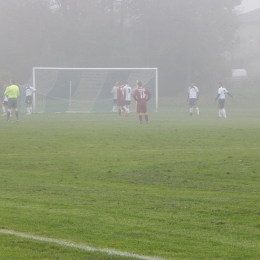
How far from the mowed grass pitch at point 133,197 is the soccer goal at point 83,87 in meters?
23.0

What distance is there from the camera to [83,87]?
43.4 meters

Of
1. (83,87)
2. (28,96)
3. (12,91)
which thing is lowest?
(28,96)

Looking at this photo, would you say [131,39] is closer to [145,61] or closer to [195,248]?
[145,61]

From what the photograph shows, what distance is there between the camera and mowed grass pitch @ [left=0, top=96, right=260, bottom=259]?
6336 mm

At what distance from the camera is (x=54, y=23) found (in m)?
61.8

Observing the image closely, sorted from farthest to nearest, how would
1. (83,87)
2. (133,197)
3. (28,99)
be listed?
(83,87)
(28,99)
(133,197)

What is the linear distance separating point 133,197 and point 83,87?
1350 inches


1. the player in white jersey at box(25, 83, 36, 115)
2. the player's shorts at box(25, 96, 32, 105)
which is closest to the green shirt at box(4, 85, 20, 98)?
the player in white jersey at box(25, 83, 36, 115)

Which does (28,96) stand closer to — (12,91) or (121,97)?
(121,97)

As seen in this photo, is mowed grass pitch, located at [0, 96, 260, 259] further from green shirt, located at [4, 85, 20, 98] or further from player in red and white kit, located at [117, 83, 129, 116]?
player in red and white kit, located at [117, 83, 129, 116]

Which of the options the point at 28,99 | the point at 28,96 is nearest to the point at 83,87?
the point at 28,99

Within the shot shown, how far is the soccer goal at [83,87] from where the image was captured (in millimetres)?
41781

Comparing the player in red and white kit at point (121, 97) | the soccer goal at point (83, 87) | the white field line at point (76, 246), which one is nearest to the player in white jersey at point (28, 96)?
the soccer goal at point (83, 87)

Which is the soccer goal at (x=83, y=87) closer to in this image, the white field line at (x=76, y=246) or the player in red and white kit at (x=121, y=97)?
the player in red and white kit at (x=121, y=97)
